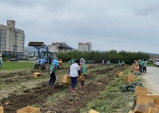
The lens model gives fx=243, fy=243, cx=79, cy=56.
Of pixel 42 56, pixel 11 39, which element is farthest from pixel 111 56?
pixel 11 39

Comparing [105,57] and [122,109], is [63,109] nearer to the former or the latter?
[122,109]

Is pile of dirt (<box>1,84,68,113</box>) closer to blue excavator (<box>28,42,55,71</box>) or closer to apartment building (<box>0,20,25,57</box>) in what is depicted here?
blue excavator (<box>28,42,55,71</box>)

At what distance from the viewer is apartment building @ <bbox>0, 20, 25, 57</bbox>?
11500 cm

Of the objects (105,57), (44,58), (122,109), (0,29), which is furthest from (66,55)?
(122,109)

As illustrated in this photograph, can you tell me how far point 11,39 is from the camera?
122 metres

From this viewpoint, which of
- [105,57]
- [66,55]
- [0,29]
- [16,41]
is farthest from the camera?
[16,41]

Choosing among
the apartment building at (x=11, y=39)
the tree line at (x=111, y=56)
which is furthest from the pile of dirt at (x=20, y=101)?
the apartment building at (x=11, y=39)

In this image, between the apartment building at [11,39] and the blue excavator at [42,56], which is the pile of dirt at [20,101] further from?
the apartment building at [11,39]

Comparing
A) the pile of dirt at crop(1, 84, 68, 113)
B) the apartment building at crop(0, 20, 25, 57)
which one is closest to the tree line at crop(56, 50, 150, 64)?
the apartment building at crop(0, 20, 25, 57)

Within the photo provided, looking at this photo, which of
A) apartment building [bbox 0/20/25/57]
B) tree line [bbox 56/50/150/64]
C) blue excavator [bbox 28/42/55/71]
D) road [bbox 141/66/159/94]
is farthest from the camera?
apartment building [bbox 0/20/25/57]

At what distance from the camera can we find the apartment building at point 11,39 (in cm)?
11500

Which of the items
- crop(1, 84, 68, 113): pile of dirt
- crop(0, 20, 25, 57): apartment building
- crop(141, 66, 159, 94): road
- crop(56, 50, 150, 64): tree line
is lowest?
crop(141, 66, 159, 94): road

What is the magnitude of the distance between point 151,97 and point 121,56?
57749 millimetres

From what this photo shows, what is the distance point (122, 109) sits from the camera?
330 inches
